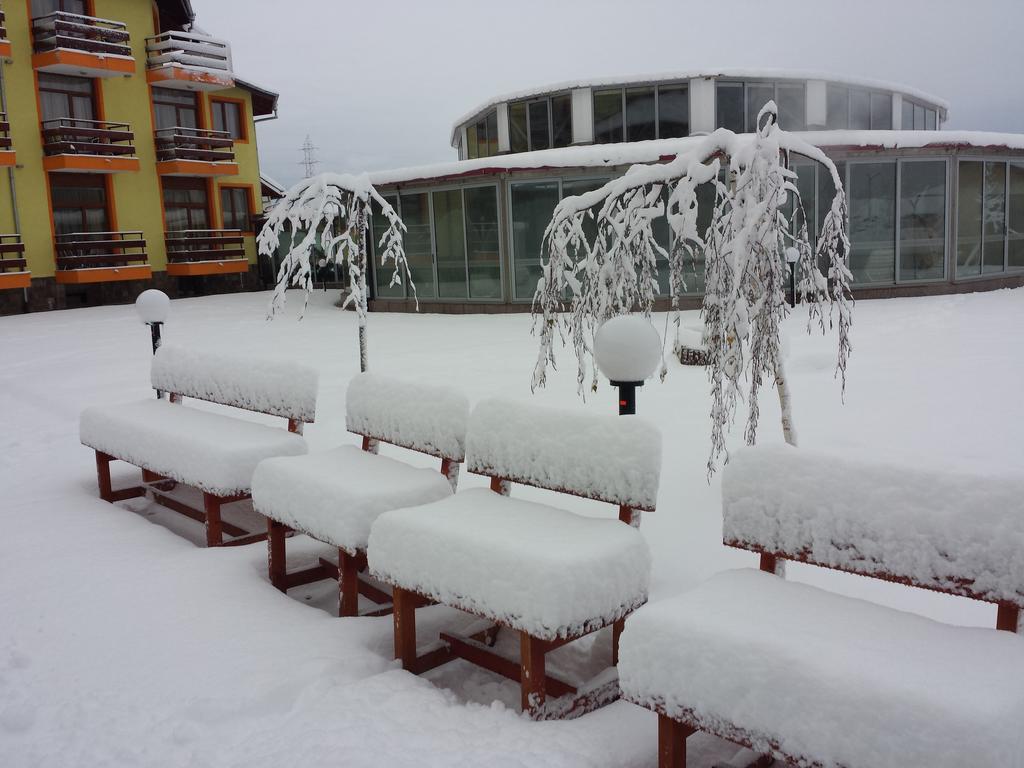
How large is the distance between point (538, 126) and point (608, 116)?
7.34ft

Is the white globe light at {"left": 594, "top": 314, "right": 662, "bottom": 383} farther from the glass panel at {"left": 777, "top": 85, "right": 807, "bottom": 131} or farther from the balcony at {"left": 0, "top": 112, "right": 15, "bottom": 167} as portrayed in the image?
the balcony at {"left": 0, "top": 112, "right": 15, "bottom": 167}

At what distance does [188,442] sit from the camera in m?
5.02

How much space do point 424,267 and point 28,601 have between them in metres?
16.5

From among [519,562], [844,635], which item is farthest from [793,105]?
[844,635]

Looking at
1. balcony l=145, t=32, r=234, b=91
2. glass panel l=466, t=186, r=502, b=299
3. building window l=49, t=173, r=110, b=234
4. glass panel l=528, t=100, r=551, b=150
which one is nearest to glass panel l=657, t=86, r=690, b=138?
glass panel l=528, t=100, r=551, b=150

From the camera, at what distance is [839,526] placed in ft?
8.86

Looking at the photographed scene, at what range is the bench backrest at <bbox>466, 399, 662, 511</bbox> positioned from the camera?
3318 millimetres

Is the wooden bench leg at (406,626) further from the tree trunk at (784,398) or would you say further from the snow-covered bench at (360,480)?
the tree trunk at (784,398)

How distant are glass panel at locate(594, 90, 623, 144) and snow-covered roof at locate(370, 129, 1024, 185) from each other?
5.75m

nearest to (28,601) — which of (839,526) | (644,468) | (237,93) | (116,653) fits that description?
(116,653)

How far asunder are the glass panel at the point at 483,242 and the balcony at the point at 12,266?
12.0 metres

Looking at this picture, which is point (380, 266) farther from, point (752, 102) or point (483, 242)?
point (752, 102)

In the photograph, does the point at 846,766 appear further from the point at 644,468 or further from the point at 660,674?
the point at 644,468

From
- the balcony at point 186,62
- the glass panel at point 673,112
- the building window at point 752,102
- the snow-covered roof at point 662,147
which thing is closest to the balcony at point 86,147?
the balcony at point 186,62
